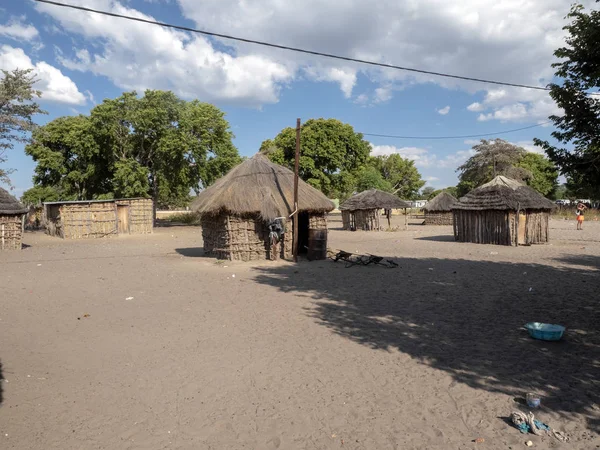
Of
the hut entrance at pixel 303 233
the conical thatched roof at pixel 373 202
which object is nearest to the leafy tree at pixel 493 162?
the conical thatched roof at pixel 373 202

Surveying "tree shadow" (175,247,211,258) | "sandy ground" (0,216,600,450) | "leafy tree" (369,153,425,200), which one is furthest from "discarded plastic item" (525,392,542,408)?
"leafy tree" (369,153,425,200)

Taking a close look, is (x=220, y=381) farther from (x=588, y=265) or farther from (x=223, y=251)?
(x=588, y=265)

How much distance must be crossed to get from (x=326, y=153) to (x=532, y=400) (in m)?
34.5

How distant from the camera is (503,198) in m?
18.5

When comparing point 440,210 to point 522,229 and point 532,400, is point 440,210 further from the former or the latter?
point 532,400

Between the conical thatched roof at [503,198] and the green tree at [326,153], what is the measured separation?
730 inches

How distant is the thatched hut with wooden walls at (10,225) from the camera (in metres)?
18.4

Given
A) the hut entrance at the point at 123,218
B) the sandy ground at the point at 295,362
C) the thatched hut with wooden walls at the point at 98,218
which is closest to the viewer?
the sandy ground at the point at 295,362

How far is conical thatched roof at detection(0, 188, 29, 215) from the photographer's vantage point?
18166 millimetres

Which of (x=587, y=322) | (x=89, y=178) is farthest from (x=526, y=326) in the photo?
(x=89, y=178)

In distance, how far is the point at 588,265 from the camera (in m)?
12.5

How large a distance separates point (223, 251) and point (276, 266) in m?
2.29

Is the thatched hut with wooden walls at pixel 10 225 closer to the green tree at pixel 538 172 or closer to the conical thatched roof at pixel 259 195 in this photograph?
the conical thatched roof at pixel 259 195

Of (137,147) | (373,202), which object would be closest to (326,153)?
(373,202)
